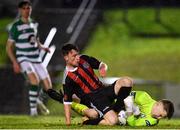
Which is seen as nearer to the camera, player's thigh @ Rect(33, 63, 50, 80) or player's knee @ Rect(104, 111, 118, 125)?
player's knee @ Rect(104, 111, 118, 125)

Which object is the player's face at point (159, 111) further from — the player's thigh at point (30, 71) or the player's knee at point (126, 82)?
the player's thigh at point (30, 71)

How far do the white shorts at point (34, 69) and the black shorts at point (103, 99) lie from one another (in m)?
4.56

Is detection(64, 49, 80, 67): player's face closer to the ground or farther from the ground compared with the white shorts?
closer to the ground

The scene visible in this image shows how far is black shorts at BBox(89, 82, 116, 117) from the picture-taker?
45.9ft

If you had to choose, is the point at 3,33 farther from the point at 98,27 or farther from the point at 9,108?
the point at 9,108

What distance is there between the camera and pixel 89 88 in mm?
14242

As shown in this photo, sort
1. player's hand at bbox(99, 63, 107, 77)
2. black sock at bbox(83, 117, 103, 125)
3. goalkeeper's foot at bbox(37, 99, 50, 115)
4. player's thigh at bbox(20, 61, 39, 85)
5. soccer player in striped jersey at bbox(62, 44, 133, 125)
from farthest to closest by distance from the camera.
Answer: goalkeeper's foot at bbox(37, 99, 50, 115), player's thigh at bbox(20, 61, 39, 85), black sock at bbox(83, 117, 103, 125), soccer player in striped jersey at bbox(62, 44, 133, 125), player's hand at bbox(99, 63, 107, 77)

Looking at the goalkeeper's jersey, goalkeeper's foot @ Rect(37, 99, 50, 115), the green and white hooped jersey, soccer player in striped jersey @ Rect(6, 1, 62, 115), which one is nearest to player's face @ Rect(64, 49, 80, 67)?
the goalkeeper's jersey

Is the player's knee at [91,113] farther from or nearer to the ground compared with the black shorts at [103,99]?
nearer to the ground

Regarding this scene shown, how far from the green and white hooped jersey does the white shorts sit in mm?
79

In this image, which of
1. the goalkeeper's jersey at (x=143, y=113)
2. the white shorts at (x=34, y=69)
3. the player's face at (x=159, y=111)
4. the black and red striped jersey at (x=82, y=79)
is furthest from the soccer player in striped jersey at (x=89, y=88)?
the white shorts at (x=34, y=69)

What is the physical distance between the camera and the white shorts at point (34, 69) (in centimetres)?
1856

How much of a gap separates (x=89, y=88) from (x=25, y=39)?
445 centimetres

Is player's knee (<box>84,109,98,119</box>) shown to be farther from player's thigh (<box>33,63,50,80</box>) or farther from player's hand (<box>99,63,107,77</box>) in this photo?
player's thigh (<box>33,63,50,80</box>)
